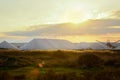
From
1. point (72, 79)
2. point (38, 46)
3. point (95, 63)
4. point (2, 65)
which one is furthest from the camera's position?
point (38, 46)

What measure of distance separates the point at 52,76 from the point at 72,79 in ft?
4.00

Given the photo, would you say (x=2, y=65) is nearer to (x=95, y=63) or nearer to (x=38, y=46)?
(x=95, y=63)

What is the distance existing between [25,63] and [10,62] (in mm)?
1383

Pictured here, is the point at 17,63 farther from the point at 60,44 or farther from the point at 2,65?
the point at 60,44

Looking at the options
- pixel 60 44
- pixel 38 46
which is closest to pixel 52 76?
pixel 38 46

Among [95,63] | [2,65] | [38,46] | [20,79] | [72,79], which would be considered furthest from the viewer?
[38,46]

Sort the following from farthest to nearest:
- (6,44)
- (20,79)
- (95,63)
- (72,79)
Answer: (6,44) < (95,63) < (20,79) < (72,79)

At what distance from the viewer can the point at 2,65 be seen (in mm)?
26203

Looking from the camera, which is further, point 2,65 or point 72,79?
point 2,65

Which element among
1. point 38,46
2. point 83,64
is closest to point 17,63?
point 83,64

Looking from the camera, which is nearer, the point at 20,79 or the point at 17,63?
the point at 20,79

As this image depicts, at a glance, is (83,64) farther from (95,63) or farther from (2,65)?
(2,65)

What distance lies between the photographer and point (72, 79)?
14.9 meters

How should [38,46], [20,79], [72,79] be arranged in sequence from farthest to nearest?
[38,46] → [20,79] → [72,79]
